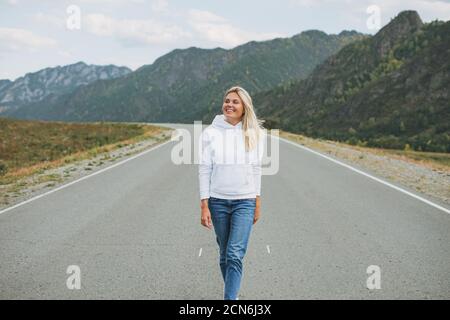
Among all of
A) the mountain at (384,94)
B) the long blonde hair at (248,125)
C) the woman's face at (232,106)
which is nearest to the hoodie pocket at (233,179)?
the long blonde hair at (248,125)

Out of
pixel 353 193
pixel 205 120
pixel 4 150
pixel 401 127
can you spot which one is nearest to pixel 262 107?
pixel 205 120

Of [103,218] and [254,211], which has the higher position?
[254,211]

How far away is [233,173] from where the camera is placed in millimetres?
4309

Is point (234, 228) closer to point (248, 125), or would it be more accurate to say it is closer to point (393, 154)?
point (248, 125)

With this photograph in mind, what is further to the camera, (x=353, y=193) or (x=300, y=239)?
(x=353, y=193)

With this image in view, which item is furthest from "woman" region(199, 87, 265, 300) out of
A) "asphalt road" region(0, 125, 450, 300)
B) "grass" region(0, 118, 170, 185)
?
"grass" region(0, 118, 170, 185)

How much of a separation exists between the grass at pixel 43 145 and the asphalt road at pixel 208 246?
583 cm

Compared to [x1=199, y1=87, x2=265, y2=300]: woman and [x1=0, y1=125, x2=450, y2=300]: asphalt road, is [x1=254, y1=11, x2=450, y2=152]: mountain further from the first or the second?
[x1=199, y1=87, x2=265, y2=300]: woman

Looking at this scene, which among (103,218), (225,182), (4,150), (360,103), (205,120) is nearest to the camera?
(225,182)

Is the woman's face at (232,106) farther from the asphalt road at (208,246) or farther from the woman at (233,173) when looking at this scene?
the asphalt road at (208,246)

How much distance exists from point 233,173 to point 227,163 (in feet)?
0.33
